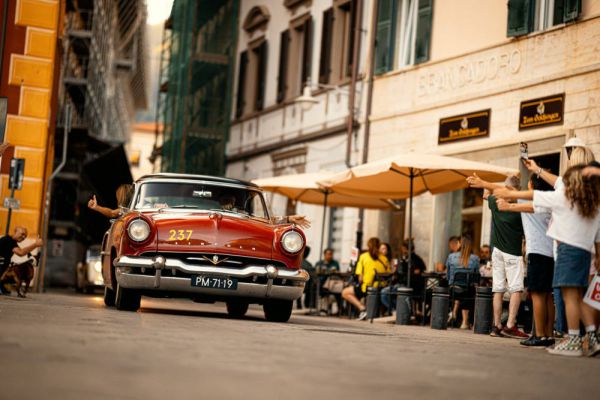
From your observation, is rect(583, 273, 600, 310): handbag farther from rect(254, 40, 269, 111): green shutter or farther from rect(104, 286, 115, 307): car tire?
rect(254, 40, 269, 111): green shutter

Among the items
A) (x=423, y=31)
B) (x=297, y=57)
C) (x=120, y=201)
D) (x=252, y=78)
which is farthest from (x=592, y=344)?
(x=252, y=78)

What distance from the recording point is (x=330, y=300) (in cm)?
2367

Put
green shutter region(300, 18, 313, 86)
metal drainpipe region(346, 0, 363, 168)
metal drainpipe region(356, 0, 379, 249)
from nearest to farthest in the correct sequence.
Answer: metal drainpipe region(356, 0, 379, 249)
metal drainpipe region(346, 0, 363, 168)
green shutter region(300, 18, 313, 86)

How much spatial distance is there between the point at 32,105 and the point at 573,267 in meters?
19.3

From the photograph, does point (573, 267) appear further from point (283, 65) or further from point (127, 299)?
point (283, 65)

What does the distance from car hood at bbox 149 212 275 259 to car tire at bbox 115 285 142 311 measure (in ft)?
2.93

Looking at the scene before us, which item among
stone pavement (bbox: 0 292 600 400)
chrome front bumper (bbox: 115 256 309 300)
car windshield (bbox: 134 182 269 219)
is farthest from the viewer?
car windshield (bbox: 134 182 269 219)

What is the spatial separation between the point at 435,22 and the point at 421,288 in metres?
7.34

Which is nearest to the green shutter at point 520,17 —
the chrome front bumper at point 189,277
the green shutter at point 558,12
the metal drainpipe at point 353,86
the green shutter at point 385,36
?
the green shutter at point 558,12

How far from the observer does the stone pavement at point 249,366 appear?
5598 mm

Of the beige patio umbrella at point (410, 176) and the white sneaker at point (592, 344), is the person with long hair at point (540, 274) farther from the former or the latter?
the beige patio umbrella at point (410, 176)

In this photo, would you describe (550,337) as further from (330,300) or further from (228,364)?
(330,300)

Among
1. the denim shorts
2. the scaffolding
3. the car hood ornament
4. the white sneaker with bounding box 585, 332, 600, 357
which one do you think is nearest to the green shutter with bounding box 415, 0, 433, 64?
the car hood ornament

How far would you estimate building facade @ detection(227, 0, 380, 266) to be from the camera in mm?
28375
